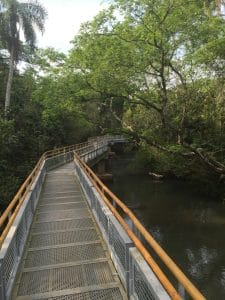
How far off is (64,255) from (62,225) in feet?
7.51

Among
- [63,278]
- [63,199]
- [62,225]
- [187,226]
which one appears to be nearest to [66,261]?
[63,278]

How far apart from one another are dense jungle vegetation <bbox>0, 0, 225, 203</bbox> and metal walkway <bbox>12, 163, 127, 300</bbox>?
8.56 meters

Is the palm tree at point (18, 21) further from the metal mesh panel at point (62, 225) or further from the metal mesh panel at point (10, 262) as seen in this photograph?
the metal mesh panel at point (10, 262)

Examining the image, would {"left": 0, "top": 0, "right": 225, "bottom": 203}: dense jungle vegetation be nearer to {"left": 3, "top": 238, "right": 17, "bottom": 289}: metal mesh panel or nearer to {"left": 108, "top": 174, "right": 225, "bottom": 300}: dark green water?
{"left": 108, "top": 174, "right": 225, "bottom": 300}: dark green water

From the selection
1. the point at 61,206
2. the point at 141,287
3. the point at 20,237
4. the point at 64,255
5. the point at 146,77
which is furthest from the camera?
the point at 146,77

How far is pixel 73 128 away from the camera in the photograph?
4612 centimetres

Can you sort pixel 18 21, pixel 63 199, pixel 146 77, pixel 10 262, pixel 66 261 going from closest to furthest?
pixel 10 262 → pixel 66 261 → pixel 63 199 → pixel 146 77 → pixel 18 21

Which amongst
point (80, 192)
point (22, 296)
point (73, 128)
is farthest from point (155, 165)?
point (22, 296)

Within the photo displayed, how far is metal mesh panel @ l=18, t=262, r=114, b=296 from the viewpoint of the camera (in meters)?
5.72

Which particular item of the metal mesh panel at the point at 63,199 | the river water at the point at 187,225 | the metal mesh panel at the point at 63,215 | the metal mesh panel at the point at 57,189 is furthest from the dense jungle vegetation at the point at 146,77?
the metal mesh panel at the point at 63,215

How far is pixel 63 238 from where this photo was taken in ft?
27.3

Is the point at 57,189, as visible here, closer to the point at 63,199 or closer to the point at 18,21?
the point at 63,199

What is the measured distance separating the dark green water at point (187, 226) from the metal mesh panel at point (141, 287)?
6891mm

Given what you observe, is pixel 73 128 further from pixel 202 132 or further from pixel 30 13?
pixel 202 132
